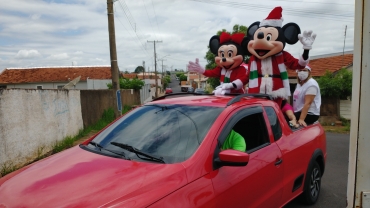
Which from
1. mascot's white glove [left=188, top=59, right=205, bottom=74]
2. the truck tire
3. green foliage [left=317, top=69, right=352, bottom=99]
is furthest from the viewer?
green foliage [left=317, top=69, right=352, bottom=99]

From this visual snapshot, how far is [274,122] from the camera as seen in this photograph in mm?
3607

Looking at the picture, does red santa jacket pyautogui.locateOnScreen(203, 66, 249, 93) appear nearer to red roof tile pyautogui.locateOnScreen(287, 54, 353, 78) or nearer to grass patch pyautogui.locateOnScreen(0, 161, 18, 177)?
grass patch pyautogui.locateOnScreen(0, 161, 18, 177)

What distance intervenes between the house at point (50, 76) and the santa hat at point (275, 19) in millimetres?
30530

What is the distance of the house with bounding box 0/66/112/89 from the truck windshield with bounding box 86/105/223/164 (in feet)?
105

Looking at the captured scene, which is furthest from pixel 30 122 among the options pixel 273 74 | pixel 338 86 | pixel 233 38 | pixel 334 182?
pixel 338 86

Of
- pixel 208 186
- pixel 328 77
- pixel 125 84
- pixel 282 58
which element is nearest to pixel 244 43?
pixel 282 58

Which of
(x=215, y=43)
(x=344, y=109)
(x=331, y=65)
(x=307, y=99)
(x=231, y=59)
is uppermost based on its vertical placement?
(x=215, y=43)

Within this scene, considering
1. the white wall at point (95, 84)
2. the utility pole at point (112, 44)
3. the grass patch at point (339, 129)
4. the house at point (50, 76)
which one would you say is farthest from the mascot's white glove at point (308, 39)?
the house at point (50, 76)

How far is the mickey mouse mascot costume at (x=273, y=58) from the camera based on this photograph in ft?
17.0

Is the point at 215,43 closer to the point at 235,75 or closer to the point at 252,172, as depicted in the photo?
the point at 235,75

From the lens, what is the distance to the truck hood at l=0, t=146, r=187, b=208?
1956mm

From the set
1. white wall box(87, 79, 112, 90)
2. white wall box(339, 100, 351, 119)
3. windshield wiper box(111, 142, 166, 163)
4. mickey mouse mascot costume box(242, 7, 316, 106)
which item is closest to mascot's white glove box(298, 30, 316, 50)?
mickey mouse mascot costume box(242, 7, 316, 106)

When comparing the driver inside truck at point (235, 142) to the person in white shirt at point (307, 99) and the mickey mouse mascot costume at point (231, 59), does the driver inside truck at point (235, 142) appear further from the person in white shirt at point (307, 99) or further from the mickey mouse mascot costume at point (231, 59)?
the mickey mouse mascot costume at point (231, 59)

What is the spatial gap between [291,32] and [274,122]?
7.66ft
